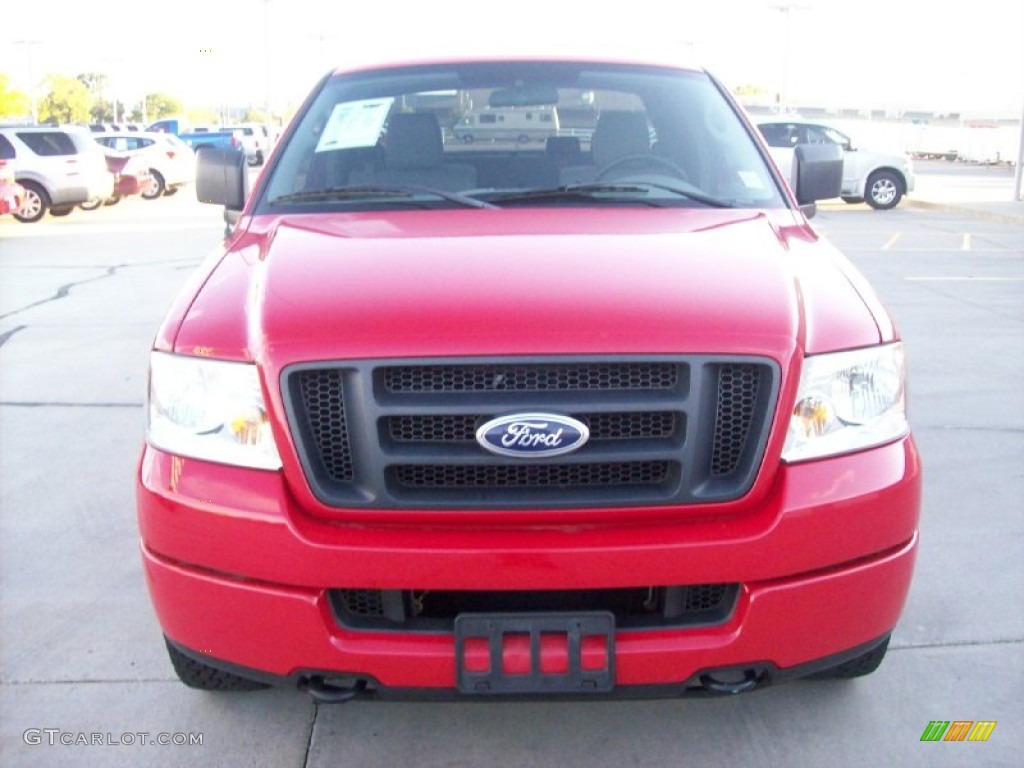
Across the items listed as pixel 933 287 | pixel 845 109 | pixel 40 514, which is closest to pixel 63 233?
pixel 933 287

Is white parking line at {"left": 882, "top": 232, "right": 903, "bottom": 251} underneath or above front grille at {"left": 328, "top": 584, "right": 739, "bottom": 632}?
underneath

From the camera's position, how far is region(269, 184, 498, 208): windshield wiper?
12.0 ft

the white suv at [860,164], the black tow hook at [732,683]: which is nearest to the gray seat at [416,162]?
the black tow hook at [732,683]

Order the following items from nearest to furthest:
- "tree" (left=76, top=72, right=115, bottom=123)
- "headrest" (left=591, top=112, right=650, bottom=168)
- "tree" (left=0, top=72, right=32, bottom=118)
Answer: "headrest" (left=591, top=112, right=650, bottom=168) < "tree" (left=0, top=72, right=32, bottom=118) < "tree" (left=76, top=72, right=115, bottom=123)

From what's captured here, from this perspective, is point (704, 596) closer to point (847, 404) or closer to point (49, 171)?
point (847, 404)

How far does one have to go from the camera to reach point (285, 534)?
2529mm

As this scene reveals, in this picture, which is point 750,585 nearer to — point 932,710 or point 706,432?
point 706,432

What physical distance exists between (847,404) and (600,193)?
129 cm

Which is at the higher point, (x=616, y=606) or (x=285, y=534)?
(x=285, y=534)

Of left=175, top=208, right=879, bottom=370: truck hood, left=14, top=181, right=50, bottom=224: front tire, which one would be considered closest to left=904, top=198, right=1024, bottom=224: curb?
left=14, top=181, right=50, bottom=224: front tire

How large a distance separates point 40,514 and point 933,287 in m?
9.07

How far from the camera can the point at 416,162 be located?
3.99m

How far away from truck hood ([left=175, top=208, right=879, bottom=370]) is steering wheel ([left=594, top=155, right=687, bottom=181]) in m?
0.55

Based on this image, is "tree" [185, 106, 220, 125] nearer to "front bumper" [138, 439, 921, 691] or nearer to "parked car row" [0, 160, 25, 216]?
"parked car row" [0, 160, 25, 216]
